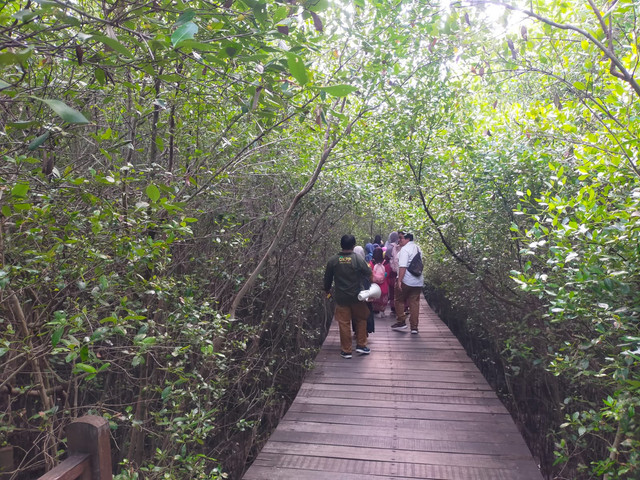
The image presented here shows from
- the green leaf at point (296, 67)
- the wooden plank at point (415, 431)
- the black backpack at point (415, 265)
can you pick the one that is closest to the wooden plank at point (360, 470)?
the wooden plank at point (415, 431)

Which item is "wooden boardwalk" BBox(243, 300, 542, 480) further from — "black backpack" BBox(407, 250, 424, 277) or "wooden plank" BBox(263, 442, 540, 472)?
"black backpack" BBox(407, 250, 424, 277)

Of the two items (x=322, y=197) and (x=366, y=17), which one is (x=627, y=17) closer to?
(x=366, y=17)

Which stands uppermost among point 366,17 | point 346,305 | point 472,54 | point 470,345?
point 366,17

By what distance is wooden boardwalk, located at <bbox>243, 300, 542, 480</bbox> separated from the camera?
329 cm

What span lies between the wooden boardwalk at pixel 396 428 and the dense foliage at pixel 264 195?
20.1 inches

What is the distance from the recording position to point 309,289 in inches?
287

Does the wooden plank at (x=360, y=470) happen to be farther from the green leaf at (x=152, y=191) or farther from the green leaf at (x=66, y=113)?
the green leaf at (x=66, y=113)

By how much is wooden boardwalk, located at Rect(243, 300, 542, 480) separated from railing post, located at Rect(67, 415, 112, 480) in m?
1.94

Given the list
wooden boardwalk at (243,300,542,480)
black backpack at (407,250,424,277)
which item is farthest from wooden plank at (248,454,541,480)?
black backpack at (407,250,424,277)

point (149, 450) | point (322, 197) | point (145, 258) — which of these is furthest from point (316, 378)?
point (145, 258)

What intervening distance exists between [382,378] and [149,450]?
2695mm

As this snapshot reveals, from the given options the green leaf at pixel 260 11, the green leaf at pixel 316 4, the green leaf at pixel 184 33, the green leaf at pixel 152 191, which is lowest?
the green leaf at pixel 152 191

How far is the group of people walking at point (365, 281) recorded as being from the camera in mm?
5590

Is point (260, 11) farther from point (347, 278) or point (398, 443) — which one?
point (347, 278)
